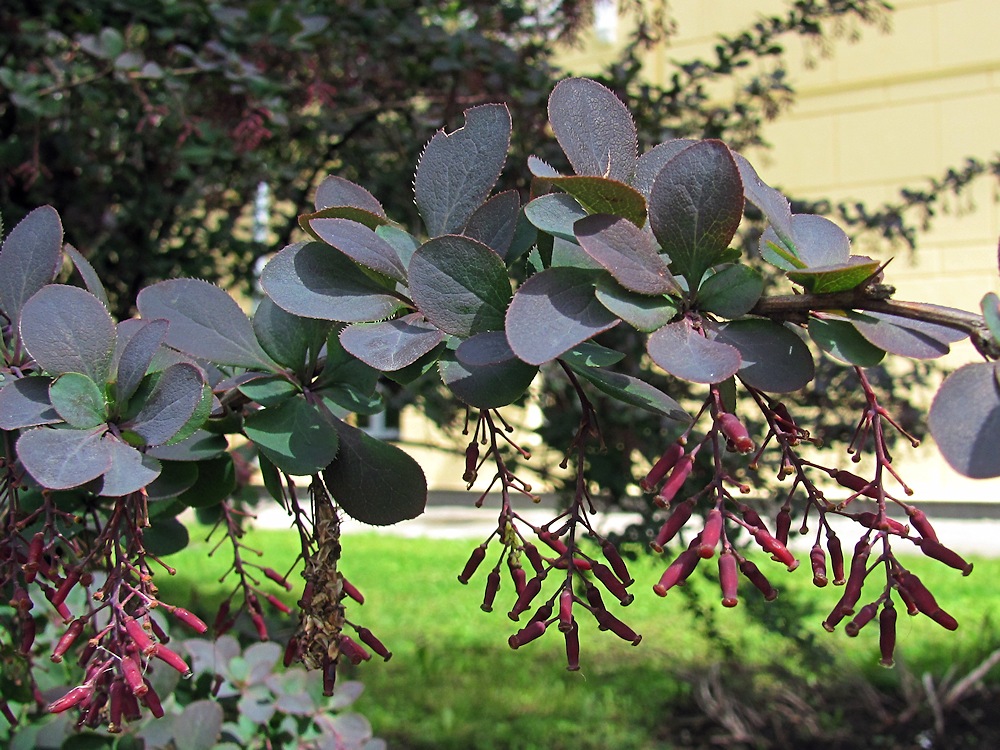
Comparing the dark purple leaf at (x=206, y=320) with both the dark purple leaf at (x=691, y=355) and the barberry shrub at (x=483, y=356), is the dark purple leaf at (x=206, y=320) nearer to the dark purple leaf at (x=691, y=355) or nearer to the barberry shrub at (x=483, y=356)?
the barberry shrub at (x=483, y=356)

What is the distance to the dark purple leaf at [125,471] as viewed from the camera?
690mm

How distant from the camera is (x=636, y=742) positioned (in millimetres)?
3289

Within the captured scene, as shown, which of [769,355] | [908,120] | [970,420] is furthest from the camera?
[908,120]

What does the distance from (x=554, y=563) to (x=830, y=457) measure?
4459 millimetres

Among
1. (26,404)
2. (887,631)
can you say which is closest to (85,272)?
(26,404)

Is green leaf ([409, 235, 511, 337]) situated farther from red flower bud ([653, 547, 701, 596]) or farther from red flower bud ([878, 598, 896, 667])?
red flower bud ([878, 598, 896, 667])

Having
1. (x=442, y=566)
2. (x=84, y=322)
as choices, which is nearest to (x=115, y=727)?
(x=84, y=322)

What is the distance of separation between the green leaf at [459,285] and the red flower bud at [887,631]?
0.34 metres

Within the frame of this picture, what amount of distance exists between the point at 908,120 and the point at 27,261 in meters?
7.01

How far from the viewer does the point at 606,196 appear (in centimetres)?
67

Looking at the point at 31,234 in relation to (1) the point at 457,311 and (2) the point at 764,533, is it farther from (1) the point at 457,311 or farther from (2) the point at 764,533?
(2) the point at 764,533

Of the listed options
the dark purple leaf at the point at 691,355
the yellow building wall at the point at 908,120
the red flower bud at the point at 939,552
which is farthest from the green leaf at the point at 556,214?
the yellow building wall at the point at 908,120

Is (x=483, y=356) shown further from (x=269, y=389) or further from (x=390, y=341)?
(x=269, y=389)

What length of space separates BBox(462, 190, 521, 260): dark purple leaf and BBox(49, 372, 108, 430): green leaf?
0.32m
